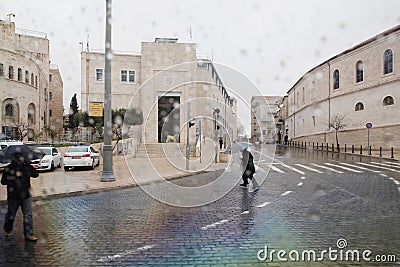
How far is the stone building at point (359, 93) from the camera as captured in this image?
41.0m

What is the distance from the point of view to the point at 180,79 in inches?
1975

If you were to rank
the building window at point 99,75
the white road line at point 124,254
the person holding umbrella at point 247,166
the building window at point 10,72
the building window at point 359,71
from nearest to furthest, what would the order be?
the white road line at point 124,254, the person holding umbrella at point 247,166, the building window at point 10,72, the building window at point 359,71, the building window at point 99,75

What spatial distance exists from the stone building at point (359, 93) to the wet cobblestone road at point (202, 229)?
3275 cm

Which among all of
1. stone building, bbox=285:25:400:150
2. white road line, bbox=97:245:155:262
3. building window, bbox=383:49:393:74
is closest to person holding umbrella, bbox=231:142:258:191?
white road line, bbox=97:245:155:262

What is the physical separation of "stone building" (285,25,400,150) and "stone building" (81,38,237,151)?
16.4 m

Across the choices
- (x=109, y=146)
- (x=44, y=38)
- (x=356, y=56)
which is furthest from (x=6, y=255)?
(x=44, y=38)

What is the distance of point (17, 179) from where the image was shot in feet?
22.6

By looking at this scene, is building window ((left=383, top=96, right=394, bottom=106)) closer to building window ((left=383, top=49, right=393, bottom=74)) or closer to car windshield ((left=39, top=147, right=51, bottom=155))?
building window ((left=383, top=49, right=393, bottom=74))

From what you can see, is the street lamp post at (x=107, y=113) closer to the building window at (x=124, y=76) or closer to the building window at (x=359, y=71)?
the building window at (x=124, y=76)

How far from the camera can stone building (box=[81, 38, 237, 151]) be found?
160ft

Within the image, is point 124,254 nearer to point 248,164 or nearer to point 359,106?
point 248,164

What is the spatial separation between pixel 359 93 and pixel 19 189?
1857 inches

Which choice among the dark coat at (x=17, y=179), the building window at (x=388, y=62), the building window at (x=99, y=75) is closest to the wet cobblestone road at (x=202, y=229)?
the dark coat at (x=17, y=179)

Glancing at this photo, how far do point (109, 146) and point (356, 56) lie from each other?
41.7 metres
